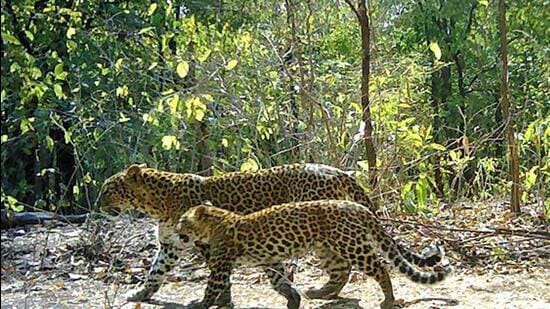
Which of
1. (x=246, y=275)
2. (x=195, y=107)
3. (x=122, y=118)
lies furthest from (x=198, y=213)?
(x=122, y=118)

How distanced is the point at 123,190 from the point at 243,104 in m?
0.91

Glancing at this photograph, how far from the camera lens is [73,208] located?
114 inches

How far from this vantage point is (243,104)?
372 centimetres

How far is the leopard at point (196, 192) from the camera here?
294 centimetres

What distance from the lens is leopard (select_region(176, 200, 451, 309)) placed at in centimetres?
261

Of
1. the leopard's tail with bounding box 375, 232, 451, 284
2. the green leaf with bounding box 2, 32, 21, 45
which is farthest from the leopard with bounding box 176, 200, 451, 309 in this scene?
the green leaf with bounding box 2, 32, 21, 45

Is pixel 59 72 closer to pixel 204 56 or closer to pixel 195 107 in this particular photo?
pixel 195 107

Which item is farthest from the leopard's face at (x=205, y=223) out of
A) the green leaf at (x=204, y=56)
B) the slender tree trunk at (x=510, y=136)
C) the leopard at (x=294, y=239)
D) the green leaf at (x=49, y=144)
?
the slender tree trunk at (x=510, y=136)

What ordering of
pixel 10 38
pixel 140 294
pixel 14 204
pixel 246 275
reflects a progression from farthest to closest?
pixel 246 275, pixel 140 294, pixel 14 204, pixel 10 38

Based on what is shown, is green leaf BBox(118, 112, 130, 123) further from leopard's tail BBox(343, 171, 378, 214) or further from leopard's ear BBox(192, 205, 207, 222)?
leopard's tail BBox(343, 171, 378, 214)

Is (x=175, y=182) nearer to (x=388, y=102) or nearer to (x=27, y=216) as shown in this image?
(x=27, y=216)

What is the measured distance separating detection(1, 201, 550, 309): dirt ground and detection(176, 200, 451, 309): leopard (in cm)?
16

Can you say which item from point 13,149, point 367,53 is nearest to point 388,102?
point 367,53

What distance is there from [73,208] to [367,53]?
1425mm
